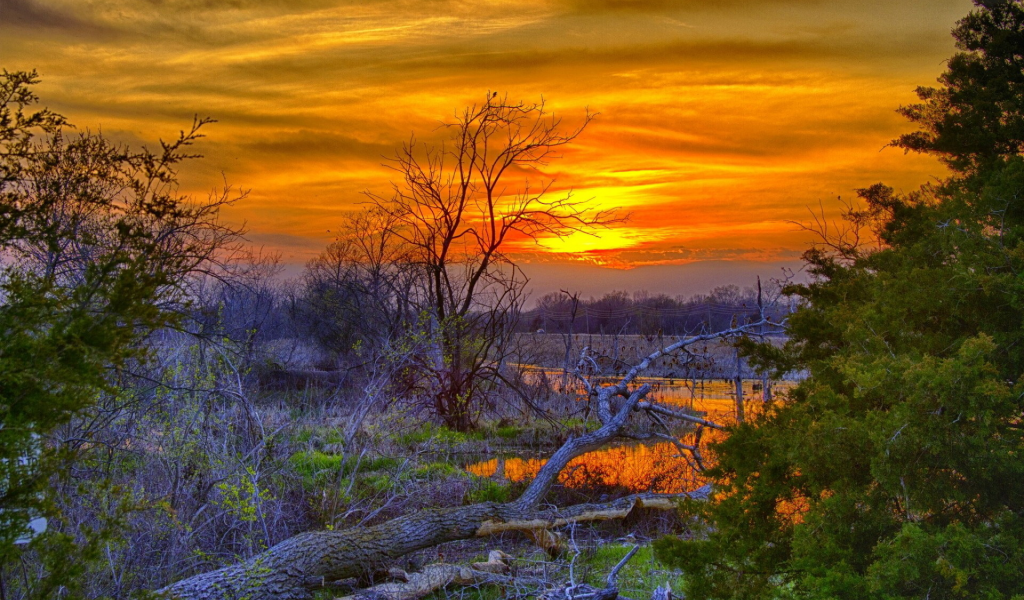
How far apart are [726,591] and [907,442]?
1.99m

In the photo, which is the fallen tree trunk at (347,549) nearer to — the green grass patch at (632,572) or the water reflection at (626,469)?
the green grass patch at (632,572)

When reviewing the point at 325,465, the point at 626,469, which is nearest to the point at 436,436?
the point at 325,465

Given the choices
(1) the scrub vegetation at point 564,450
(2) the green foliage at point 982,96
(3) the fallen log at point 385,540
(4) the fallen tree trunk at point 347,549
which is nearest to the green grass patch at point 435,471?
(1) the scrub vegetation at point 564,450

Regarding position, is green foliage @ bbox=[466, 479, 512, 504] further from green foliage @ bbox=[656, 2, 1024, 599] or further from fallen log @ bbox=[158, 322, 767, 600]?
green foliage @ bbox=[656, 2, 1024, 599]

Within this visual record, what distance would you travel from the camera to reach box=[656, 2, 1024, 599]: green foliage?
180 inches

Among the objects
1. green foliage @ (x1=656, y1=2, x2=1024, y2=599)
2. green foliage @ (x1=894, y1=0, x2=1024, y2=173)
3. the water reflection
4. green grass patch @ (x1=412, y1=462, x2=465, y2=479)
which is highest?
green foliage @ (x1=894, y1=0, x2=1024, y2=173)

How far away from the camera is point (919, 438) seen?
4.73 metres

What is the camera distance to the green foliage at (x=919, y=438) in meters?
4.57

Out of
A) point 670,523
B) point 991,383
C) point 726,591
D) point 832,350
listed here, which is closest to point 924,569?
point 991,383

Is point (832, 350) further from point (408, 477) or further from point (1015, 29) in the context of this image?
point (408, 477)

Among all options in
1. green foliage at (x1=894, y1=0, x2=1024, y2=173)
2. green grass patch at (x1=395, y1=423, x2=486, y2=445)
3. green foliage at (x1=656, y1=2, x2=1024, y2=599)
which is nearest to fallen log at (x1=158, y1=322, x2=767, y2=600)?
green foliage at (x1=656, y1=2, x2=1024, y2=599)

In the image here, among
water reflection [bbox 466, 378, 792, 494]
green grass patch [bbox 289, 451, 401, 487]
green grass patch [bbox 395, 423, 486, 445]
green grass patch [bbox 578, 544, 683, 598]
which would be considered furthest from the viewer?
green grass patch [bbox 395, 423, 486, 445]

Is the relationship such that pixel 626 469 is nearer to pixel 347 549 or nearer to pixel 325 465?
pixel 325 465

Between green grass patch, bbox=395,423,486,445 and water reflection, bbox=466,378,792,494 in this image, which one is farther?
green grass patch, bbox=395,423,486,445
